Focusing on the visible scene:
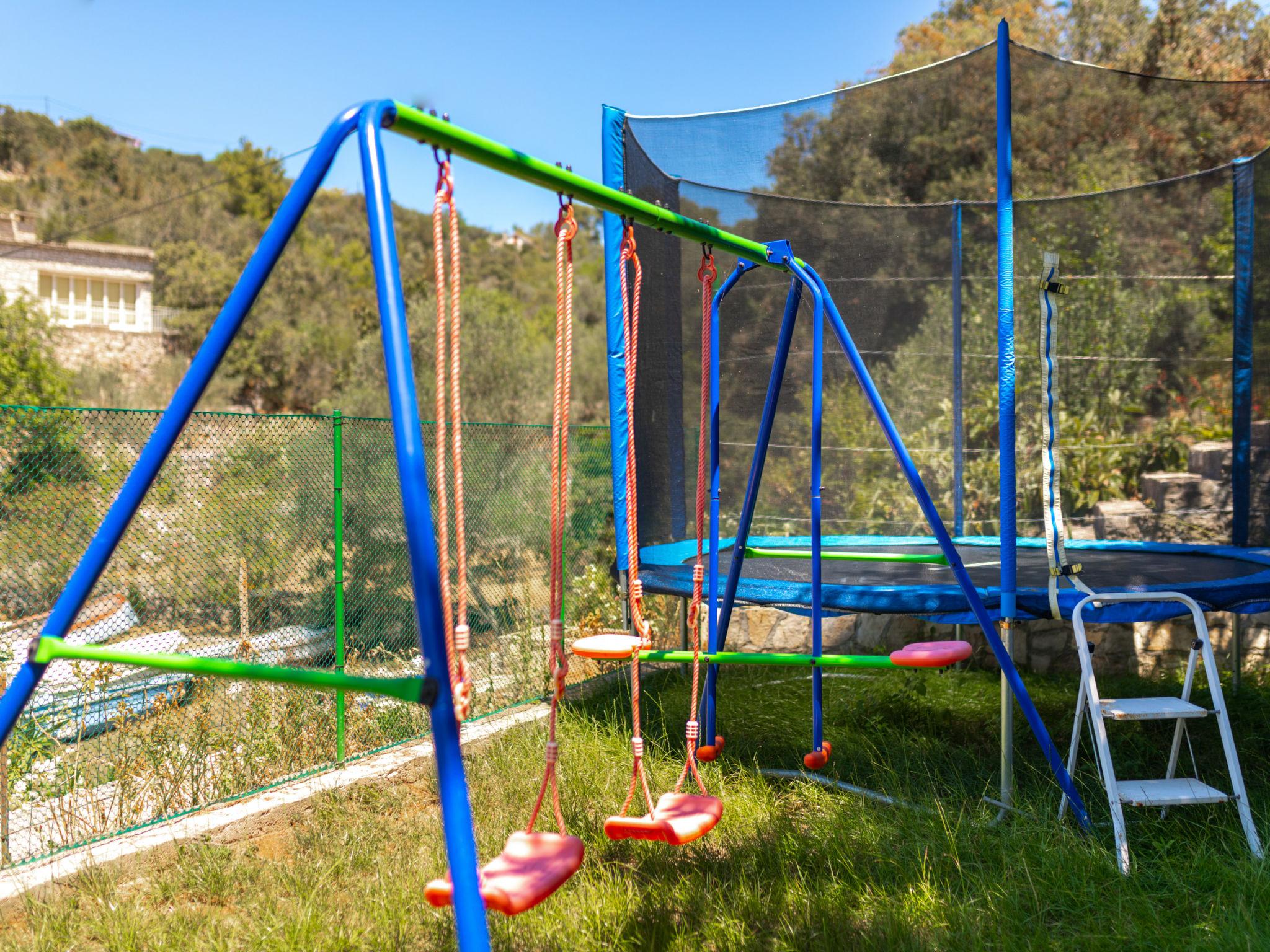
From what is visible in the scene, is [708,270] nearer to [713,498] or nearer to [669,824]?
[713,498]

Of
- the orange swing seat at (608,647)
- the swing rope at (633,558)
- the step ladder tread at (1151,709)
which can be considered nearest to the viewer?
the swing rope at (633,558)

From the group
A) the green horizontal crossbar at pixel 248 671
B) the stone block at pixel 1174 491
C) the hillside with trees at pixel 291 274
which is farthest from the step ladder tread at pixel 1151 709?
the hillside with trees at pixel 291 274

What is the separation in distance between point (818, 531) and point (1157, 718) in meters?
0.87

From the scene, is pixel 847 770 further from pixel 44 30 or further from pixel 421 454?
pixel 44 30

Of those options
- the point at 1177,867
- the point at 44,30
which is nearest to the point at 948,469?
the point at 1177,867

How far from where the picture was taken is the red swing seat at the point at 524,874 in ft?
4.11

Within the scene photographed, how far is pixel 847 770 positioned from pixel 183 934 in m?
1.77

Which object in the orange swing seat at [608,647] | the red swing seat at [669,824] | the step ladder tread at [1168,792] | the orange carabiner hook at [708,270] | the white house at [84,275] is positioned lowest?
the step ladder tread at [1168,792]

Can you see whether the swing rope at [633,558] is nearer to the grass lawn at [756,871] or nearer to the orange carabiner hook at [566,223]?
the orange carabiner hook at [566,223]

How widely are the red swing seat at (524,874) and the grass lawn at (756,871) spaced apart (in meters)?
0.37

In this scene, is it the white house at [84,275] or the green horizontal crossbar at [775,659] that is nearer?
the green horizontal crossbar at [775,659]

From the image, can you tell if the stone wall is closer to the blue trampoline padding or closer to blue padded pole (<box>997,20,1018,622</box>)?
the blue trampoline padding

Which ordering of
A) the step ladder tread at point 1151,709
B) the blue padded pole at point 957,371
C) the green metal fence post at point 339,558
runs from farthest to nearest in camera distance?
the blue padded pole at point 957,371, the green metal fence post at point 339,558, the step ladder tread at point 1151,709

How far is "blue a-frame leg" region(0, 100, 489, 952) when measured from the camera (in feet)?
3.57
